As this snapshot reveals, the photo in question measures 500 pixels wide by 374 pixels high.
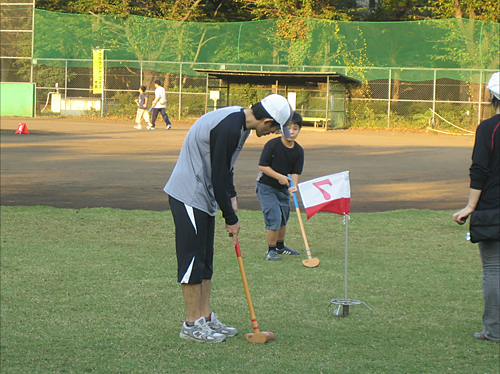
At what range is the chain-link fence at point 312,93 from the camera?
3206cm

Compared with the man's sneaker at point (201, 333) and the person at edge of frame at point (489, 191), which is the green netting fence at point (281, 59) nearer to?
the person at edge of frame at point (489, 191)

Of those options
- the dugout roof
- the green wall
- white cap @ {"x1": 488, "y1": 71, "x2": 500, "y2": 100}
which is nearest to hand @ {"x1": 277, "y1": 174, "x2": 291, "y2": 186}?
white cap @ {"x1": 488, "y1": 71, "x2": 500, "y2": 100}

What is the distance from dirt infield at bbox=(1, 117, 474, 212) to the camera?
37.1ft

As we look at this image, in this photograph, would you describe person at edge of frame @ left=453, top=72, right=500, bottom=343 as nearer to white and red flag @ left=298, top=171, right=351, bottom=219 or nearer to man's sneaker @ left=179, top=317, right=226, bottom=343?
white and red flag @ left=298, top=171, right=351, bottom=219

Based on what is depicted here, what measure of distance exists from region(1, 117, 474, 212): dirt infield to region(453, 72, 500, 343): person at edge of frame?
20.0 ft

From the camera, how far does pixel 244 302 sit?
555 centimetres

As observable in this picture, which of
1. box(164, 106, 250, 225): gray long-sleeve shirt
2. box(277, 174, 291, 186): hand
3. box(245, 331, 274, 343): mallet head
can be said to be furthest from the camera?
box(277, 174, 291, 186): hand

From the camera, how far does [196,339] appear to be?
14.8ft

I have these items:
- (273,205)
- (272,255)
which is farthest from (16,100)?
(272,255)

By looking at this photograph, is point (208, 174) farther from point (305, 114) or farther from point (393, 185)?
point (305, 114)

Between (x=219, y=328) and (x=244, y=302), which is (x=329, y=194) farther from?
(x=219, y=328)

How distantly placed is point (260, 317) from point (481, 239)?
1.78m

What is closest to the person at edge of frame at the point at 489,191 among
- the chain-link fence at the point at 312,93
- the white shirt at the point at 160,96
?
the white shirt at the point at 160,96

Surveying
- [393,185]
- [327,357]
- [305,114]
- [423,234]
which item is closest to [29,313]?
[327,357]
